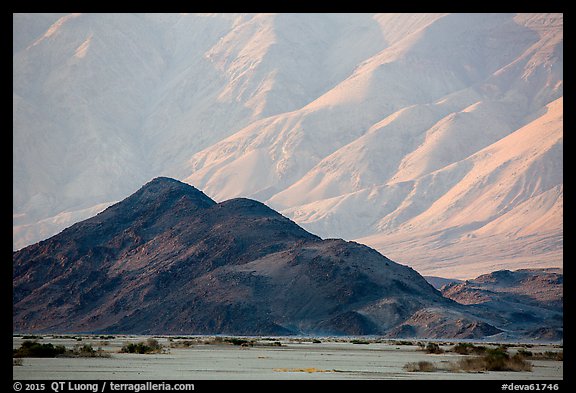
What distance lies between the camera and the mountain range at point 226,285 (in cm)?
12500

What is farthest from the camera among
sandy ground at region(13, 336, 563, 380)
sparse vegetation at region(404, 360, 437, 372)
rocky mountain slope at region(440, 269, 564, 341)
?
rocky mountain slope at region(440, 269, 564, 341)

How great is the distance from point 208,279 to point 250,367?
81.9 metres

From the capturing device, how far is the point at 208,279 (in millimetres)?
135875

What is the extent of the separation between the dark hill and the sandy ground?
2015 inches

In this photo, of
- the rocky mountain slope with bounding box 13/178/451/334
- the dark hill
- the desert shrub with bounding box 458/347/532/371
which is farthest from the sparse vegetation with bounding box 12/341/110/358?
the dark hill

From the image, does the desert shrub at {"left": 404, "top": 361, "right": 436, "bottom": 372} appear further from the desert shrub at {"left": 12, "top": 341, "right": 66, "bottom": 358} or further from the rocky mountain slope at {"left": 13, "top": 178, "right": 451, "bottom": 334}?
the rocky mountain slope at {"left": 13, "top": 178, "right": 451, "bottom": 334}

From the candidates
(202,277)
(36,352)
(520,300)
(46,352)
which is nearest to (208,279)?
(202,277)

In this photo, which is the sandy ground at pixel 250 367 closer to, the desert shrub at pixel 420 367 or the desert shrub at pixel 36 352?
the desert shrub at pixel 420 367

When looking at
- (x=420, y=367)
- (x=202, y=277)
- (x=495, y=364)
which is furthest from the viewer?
(x=202, y=277)

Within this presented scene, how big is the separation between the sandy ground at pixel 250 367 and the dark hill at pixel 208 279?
51173 millimetres

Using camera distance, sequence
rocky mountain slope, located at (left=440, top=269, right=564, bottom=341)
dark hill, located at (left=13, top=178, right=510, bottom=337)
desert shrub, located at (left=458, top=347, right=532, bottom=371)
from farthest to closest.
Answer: rocky mountain slope, located at (left=440, top=269, right=564, bottom=341) < dark hill, located at (left=13, top=178, right=510, bottom=337) < desert shrub, located at (left=458, top=347, right=532, bottom=371)

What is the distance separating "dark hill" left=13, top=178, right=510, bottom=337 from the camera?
413 feet

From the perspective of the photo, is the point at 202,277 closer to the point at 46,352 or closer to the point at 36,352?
the point at 46,352
